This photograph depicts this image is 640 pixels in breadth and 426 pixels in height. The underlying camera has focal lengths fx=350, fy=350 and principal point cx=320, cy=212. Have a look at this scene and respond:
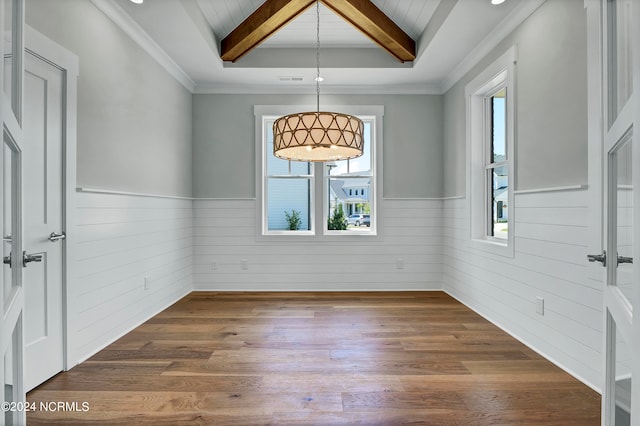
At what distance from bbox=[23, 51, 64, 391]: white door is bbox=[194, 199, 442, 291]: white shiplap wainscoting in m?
2.26

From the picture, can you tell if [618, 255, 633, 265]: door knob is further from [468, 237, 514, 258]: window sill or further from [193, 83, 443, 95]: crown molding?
[193, 83, 443, 95]: crown molding

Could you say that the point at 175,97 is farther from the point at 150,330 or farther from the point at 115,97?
the point at 150,330

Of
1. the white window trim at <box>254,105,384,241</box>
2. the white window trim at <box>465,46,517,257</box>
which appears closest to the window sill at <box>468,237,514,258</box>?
the white window trim at <box>465,46,517,257</box>

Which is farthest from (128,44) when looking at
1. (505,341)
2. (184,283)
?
(505,341)

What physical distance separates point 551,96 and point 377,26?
5.47ft

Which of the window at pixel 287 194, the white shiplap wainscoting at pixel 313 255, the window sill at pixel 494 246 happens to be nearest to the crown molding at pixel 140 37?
the window at pixel 287 194

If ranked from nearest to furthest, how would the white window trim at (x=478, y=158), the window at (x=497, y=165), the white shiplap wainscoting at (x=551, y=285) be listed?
the white shiplap wainscoting at (x=551, y=285) < the window at (x=497, y=165) < the white window trim at (x=478, y=158)

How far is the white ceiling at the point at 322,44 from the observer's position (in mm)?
2879

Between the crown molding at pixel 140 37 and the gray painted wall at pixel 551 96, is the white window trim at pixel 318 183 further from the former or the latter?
the gray painted wall at pixel 551 96

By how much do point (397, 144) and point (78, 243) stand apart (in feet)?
11.7

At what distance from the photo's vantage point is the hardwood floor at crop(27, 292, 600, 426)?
183cm

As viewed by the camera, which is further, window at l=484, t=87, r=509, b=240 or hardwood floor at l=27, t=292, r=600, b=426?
window at l=484, t=87, r=509, b=240

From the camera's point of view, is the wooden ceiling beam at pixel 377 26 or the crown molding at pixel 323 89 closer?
the wooden ceiling beam at pixel 377 26

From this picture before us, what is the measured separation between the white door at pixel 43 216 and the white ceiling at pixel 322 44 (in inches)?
34.8
